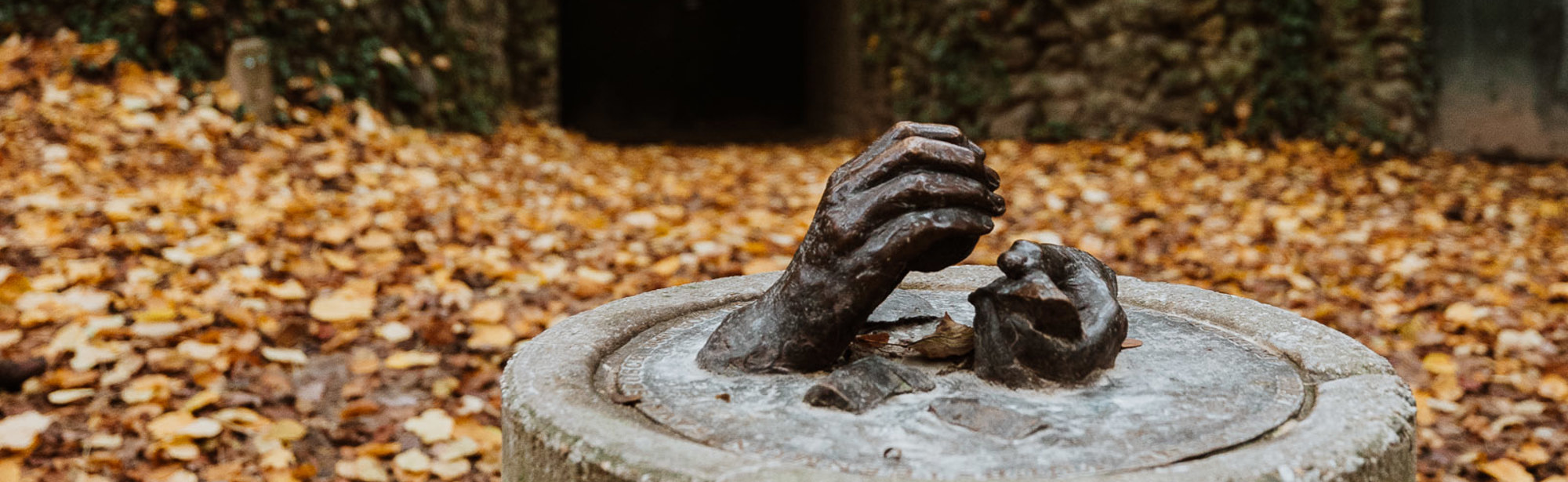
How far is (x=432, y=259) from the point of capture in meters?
3.31

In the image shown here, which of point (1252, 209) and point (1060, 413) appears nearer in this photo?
point (1060, 413)

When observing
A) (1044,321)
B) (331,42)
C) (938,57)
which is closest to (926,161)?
(1044,321)

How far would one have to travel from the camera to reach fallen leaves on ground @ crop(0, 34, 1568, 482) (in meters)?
2.33

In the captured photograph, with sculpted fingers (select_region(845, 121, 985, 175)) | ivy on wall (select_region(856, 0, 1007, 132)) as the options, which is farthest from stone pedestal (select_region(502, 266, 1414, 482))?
ivy on wall (select_region(856, 0, 1007, 132))

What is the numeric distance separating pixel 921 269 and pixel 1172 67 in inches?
188

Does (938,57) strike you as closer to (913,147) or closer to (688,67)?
(913,147)

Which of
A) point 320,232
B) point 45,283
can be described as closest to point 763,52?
point 320,232

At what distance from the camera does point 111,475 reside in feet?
6.82

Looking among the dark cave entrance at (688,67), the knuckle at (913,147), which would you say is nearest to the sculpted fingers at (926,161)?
the knuckle at (913,147)

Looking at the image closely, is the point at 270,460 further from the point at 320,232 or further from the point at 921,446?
the point at 921,446

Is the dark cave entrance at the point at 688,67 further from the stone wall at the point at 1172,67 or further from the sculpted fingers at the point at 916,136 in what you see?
the sculpted fingers at the point at 916,136

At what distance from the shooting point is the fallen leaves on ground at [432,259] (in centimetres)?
233

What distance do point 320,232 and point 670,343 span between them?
7.14ft

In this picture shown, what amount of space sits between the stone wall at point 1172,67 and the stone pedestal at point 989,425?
425 cm
